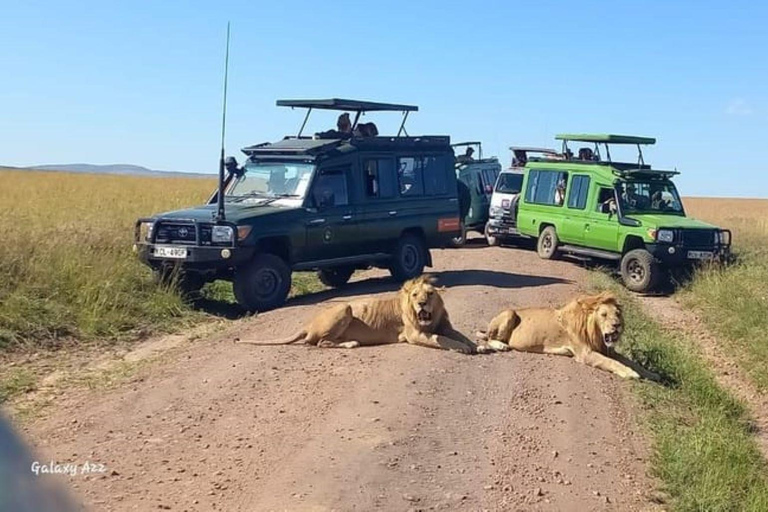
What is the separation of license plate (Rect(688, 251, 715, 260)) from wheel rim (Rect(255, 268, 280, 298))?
788cm

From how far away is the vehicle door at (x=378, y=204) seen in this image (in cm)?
1441

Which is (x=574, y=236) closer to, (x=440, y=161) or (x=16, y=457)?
(x=440, y=161)

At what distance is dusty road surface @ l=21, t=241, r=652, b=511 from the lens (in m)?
5.36

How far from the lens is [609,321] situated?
9.30 metres

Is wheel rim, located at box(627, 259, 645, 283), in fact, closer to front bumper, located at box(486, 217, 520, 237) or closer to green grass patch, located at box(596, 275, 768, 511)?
front bumper, located at box(486, 217, 520, 237)

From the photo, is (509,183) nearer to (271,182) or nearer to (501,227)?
(501,227)

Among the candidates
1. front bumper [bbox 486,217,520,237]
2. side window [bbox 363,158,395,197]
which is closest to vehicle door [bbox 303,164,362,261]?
side window [bbox 363,158,395,197]

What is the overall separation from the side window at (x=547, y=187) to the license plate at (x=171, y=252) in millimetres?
9581

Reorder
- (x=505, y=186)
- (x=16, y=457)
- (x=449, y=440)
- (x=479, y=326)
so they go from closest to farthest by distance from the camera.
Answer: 1. (x=16, y=457)
2. (x=449, y=440)
3. (x=479, y=326)
4. (x=505, y=186)

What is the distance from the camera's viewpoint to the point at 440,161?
52.5 feet

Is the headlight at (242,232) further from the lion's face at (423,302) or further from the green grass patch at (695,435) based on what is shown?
the green grass patch at (695,435)

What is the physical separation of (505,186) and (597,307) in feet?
44.8

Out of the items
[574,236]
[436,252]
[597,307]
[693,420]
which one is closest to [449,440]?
[693,420]

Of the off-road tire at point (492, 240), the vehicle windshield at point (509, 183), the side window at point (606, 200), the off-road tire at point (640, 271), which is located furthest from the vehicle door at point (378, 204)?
the off-road tire at point (492, 240)
